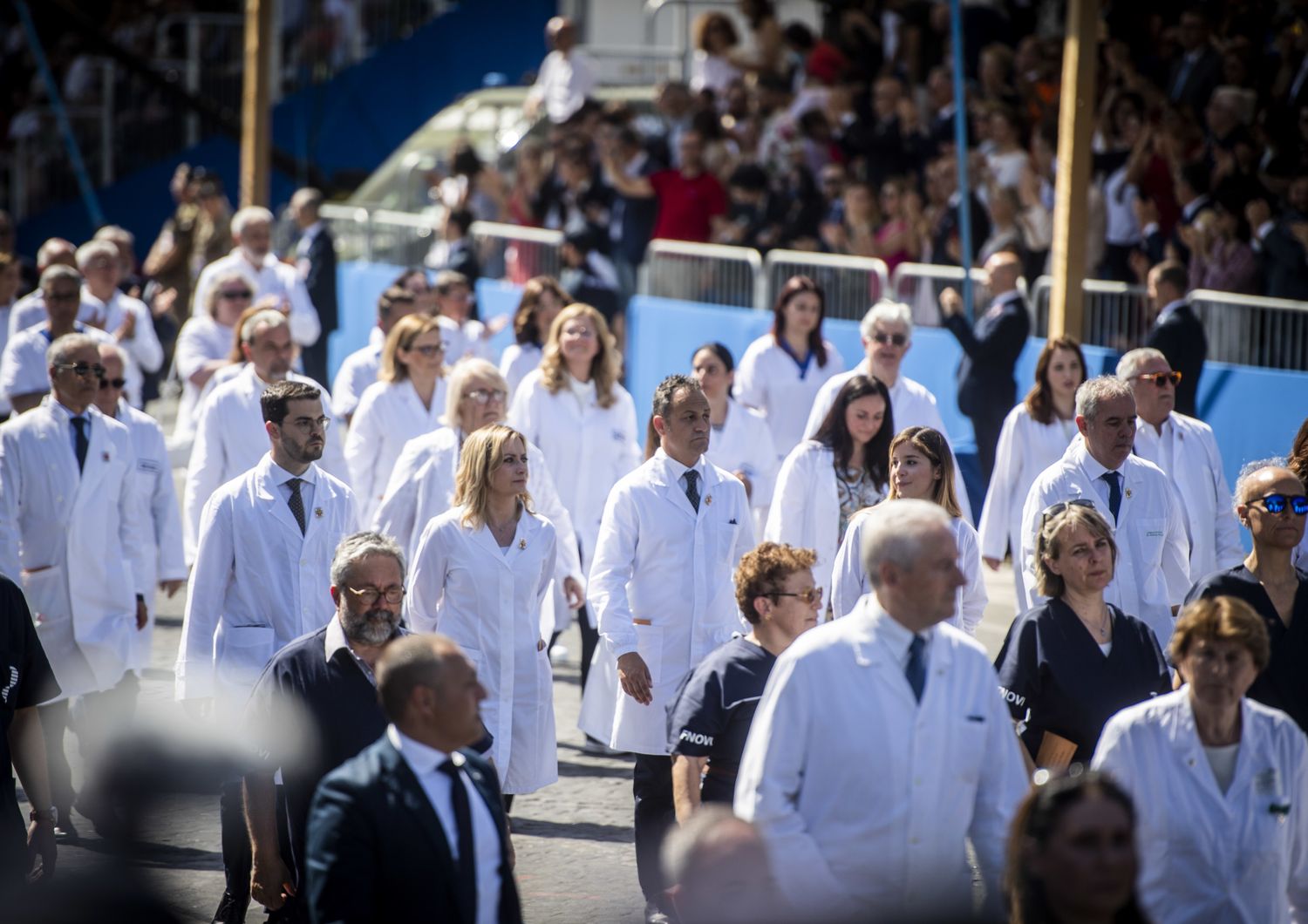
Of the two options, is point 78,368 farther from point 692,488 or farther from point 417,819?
point 417,819

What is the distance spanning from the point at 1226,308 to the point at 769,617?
6.83m

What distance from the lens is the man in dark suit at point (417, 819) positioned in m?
4.12

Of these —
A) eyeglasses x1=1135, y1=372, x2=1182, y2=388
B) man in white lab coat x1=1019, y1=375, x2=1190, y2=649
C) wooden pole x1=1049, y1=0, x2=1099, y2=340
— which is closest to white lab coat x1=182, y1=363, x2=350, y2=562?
man in white lab coat x1=1019, y1=375, x2=1190, y2=649

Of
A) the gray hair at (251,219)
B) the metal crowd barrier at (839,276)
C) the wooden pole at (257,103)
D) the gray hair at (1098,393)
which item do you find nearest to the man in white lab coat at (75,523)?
the gray hair at (1098,393)

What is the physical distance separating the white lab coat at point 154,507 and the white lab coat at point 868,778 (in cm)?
461

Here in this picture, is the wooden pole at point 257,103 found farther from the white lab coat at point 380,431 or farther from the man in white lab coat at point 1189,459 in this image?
the man in white lab coat at point 1189,459

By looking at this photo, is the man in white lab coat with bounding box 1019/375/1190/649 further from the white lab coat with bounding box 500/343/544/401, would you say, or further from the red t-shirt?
the red t-shirt

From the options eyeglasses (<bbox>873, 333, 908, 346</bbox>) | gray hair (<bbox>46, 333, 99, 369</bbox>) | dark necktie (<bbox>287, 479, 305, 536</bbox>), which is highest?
eyeglasses (<bbox>873, 333, 908, 346</bbox>)

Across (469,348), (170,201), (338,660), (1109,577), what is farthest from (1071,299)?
(170,201)

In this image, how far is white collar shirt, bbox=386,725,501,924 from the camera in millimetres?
4266

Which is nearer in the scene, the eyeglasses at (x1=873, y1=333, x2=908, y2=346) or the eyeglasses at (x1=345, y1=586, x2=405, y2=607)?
the eyeglasses at (x1=345, y1=586, x2=405, y2=607)

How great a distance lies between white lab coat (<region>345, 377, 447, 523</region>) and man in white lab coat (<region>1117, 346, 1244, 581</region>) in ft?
12.0

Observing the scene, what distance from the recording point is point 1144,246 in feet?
44.6

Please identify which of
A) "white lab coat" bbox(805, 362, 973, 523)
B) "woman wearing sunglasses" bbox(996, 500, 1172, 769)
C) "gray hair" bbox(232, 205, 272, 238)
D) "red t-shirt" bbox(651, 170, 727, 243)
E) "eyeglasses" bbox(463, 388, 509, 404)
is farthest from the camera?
"red t-shirt" bbox(651, 170, 727, 243)
